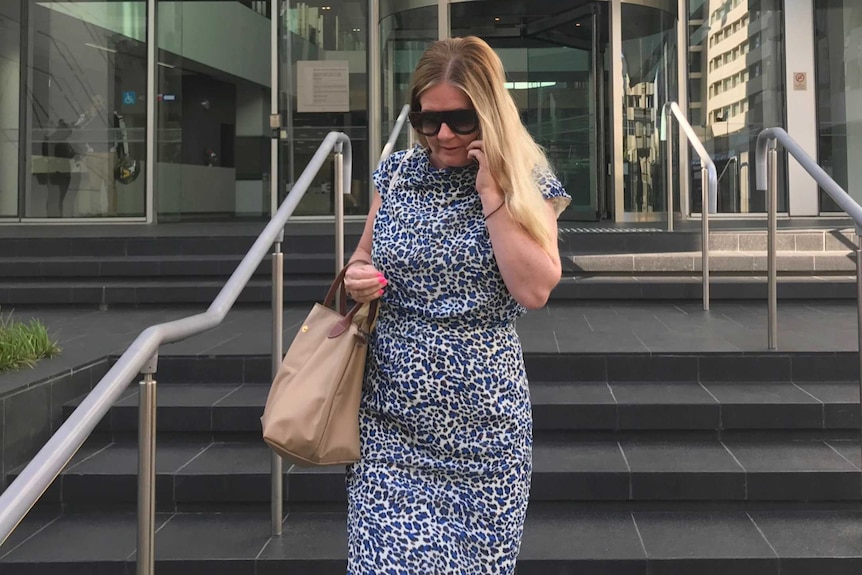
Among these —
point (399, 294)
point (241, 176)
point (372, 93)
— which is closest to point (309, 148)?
point (372, 93)

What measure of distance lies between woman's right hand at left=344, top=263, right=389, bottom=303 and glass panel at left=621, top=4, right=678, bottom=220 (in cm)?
729

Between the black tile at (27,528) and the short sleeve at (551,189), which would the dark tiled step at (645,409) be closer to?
the black tile at (27,528)

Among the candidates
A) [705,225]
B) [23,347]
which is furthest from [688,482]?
[23,347]

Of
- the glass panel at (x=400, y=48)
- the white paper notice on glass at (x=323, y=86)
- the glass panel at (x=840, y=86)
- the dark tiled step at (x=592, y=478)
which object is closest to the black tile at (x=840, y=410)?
the dark tiled step at (x=592, y=478)

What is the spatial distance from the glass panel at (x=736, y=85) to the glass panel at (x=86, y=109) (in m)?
7.16

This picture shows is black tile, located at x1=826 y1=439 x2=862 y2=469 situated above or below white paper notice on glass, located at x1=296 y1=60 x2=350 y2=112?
below

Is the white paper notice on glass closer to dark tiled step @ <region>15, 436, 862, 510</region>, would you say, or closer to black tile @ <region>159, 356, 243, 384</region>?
black tile @ <region>159, 356, 243, 384</region>

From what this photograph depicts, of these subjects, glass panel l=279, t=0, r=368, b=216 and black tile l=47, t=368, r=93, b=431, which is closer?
black tile l=47, t=368, r=93, b=431

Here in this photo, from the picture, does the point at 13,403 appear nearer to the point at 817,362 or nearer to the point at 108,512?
the point at 108,512

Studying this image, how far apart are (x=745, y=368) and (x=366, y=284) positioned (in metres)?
2.58

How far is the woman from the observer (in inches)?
55.1

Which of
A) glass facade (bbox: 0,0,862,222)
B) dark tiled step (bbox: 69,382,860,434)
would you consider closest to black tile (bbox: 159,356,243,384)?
dark tiled step (bbox: 69,382,860,434)

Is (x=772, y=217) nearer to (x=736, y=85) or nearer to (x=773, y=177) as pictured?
(x=773, y=177)

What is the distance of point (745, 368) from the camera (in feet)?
11.1
